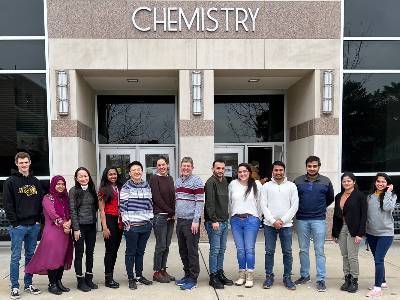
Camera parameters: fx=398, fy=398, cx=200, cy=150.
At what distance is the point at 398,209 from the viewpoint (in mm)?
8430

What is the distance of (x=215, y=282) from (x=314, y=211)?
162 cm

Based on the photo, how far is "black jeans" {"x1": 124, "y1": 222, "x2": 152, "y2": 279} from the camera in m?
5.18

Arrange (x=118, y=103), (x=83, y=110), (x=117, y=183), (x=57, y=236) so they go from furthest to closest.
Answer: (x=118, y=103) → (x=83, y=110) → (x=117, y=183) → (x=57, y=236)

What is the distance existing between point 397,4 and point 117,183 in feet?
23.5

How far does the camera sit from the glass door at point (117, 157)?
1032cm

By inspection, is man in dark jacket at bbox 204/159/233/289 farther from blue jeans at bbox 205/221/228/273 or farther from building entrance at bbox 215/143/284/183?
building entrance at bbox 215/143/284/183

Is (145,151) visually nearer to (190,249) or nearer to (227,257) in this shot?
(227,257)

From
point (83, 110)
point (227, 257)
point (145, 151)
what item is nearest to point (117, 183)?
point (227, 257)

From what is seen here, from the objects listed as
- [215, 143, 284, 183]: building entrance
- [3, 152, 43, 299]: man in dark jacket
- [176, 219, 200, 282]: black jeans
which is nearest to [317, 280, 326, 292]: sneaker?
[176, 219, 200, 282]: black jeans

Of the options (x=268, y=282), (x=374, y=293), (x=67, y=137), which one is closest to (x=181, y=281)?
(x=268, y=282)

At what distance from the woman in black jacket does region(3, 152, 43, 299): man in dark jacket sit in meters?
3.89

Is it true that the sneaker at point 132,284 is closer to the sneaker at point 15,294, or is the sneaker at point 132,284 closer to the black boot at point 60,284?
the black boot at point 60,284

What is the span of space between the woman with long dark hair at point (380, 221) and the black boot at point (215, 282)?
6.12 ft

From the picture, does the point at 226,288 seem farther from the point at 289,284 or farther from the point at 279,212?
the point at 279,212
